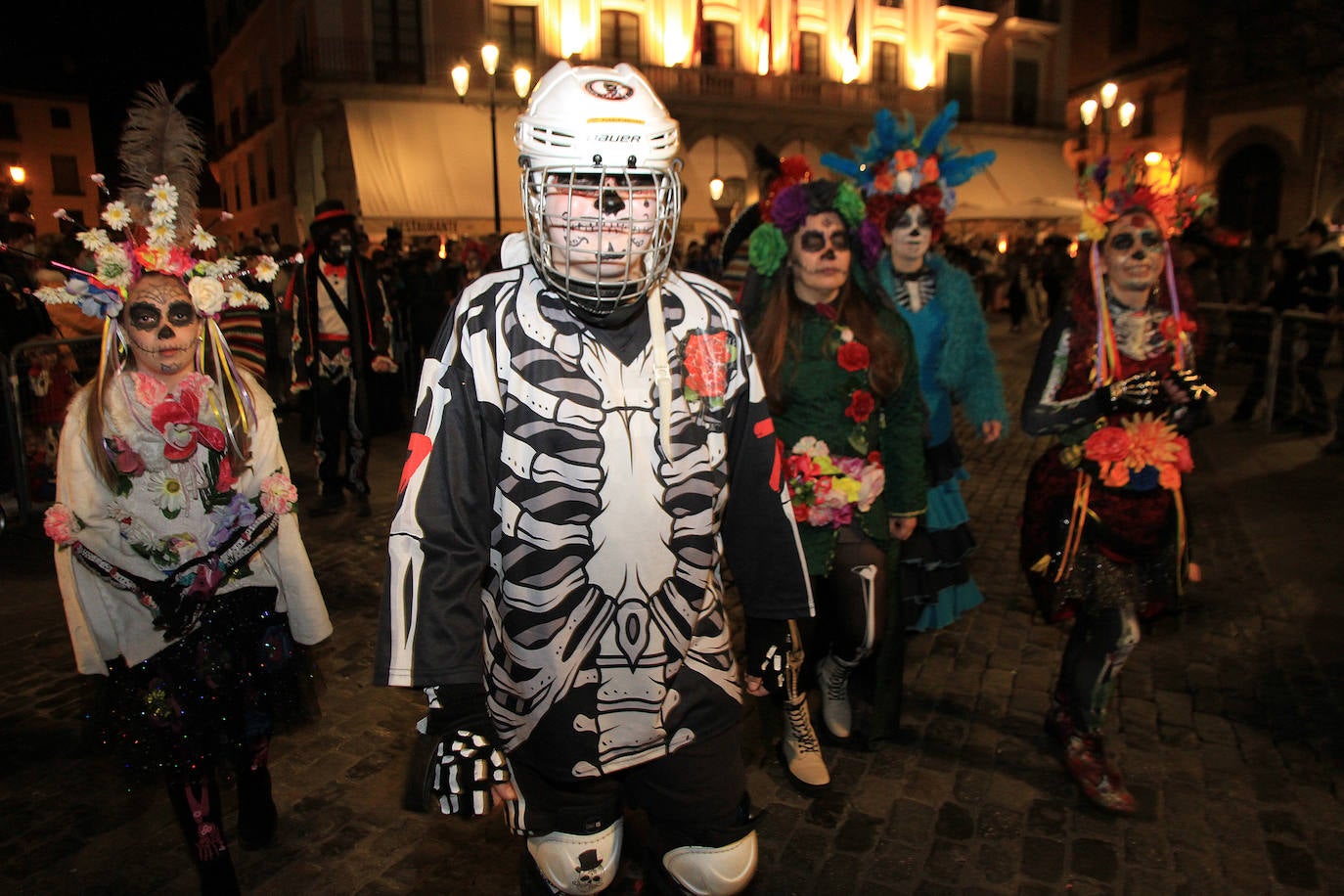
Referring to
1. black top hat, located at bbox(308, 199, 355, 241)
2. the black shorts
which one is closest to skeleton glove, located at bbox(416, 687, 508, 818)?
the black shorts

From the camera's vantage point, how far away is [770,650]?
229 cm

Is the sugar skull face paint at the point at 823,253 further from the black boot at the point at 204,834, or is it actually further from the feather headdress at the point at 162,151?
the black boot at the point at 204,834

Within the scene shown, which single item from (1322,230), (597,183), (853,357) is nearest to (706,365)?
(597,183)

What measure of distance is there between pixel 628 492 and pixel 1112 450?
84.9 inches

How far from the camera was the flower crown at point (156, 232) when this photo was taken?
2902 millimetres

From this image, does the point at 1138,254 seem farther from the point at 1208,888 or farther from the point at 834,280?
the point at 1208,888

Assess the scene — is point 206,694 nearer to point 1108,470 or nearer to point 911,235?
point 1108,470

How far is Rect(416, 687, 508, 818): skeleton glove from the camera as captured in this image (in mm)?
1834

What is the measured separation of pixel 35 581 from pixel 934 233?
19.4 feet

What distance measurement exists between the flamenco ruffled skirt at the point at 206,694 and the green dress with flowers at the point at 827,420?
1879 millimetres

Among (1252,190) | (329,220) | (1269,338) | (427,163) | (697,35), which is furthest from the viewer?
(1252,190)

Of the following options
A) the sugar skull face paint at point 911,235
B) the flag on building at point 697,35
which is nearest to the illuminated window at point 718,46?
the flag on building at point 697,35

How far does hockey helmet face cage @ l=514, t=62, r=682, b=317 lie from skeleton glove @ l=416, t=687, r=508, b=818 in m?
0.87

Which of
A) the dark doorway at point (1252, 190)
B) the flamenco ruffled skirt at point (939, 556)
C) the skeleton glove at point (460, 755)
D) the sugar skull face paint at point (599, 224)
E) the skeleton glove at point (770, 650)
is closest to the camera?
the skeleton glove at point (460, 755)
